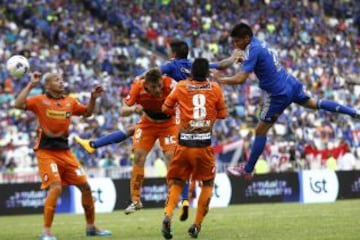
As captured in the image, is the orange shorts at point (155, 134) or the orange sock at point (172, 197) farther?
the orange shorts at point (155, 134)

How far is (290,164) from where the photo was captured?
33531mm

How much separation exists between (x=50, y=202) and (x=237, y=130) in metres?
20.3

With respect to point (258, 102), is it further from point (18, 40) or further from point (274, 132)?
point (18, 40)

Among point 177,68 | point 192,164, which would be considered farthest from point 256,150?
point 192,164

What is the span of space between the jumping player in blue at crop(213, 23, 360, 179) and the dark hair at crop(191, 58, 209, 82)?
1947mm

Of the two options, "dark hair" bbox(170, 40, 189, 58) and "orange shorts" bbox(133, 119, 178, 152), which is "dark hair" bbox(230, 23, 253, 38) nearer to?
"dark hair" bbox(170, 40, 189, 58)

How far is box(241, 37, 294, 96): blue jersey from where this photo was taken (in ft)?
55.5

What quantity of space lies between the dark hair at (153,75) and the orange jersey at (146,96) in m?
0.57

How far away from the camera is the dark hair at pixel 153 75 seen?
53.9ft

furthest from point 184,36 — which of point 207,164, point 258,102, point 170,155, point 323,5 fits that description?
point 207,164

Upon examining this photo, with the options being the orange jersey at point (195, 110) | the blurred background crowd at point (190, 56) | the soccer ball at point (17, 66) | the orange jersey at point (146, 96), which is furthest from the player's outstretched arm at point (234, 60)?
the blurred background crowd at point (190, 56)

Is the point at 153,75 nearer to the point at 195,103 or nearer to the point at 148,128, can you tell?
the point at 148,128

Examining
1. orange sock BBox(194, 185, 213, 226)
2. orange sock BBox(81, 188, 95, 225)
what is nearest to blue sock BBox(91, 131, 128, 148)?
orange sock BBox(81, 188, 95, 225)

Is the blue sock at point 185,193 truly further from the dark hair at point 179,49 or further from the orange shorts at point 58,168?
the dark hair at point 179,49
